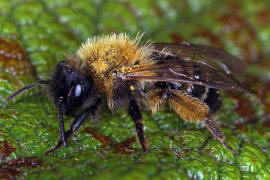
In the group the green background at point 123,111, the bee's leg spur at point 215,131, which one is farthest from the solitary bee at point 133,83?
the green background at point 123,111

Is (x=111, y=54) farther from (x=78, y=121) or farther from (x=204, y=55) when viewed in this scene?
(x=204, y=55)

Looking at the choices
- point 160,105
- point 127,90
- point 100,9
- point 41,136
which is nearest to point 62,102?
point 41,136

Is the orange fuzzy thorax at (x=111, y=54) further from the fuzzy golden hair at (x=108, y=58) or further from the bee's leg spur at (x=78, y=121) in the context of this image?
the bee's leg spur at (x=78, y=121)

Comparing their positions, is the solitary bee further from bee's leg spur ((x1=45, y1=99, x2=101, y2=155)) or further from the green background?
the green background

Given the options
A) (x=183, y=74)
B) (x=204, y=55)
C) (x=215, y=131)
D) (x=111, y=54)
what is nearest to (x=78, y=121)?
(x=111, y=54)

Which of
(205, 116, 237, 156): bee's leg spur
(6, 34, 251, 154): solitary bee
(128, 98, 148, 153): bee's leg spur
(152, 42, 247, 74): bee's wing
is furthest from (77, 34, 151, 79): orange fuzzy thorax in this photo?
(205, 116, 237, 156): bee's leg spur

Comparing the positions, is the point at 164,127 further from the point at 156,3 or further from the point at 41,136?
the point at 156,3

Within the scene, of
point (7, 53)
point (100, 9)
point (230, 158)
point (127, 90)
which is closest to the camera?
point (230, 158)
